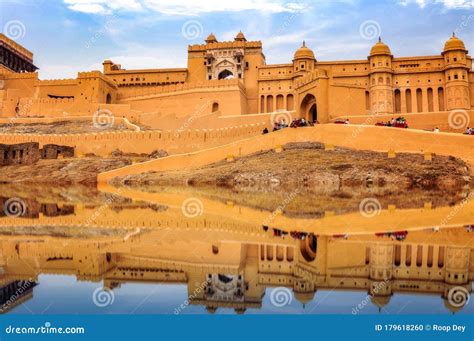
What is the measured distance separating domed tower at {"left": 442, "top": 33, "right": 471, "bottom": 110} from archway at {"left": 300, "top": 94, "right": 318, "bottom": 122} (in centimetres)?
1521

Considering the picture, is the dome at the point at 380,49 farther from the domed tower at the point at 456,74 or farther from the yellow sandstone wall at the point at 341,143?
the yellow sandstone wall at the point at 341,143

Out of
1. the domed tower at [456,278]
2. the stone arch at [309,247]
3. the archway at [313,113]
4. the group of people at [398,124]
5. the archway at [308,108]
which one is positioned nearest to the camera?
the domed tower at [456,278]

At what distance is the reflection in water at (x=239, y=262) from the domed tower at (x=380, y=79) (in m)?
→ 39.2

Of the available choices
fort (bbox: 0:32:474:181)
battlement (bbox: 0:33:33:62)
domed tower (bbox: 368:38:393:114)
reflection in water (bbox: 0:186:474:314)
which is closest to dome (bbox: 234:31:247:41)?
fort (bbox: 0:32:474:181)

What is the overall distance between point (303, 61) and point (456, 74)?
1435cm

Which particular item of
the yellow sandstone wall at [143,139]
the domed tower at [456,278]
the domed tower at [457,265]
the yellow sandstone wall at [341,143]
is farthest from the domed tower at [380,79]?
the domed tower at [456,278]

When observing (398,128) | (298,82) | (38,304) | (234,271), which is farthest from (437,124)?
(38,304)

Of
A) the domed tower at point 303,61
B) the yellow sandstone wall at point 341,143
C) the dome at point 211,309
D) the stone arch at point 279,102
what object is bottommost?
the dome at point 211,309

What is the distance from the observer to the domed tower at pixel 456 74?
49.8 metres

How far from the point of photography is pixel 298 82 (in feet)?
138

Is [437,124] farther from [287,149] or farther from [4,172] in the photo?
[4,172]

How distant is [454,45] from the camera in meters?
51.4

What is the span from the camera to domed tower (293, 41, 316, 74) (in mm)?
54156

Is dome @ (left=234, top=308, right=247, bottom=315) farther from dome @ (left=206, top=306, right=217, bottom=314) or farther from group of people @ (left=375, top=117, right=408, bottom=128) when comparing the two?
group of people @ (left=375, top=117, right=408, bottom=128)
